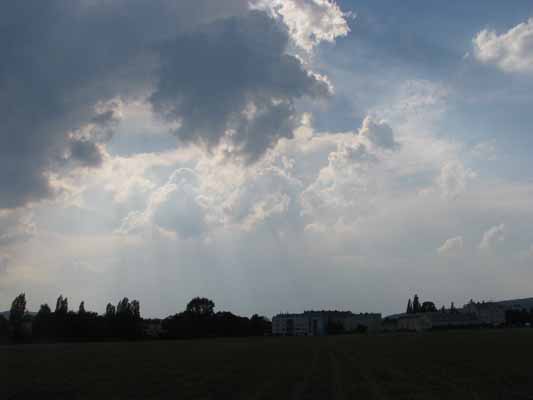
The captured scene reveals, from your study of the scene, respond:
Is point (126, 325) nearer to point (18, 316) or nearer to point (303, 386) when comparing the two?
point (18, 316)

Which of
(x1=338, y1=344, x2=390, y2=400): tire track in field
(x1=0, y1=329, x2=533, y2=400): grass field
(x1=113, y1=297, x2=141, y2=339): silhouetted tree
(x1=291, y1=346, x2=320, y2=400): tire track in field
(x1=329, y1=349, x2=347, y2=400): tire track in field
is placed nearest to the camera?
(x1=338, y1=344, x2=390, y2=400): tire track in field

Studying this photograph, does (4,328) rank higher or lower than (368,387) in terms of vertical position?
higher

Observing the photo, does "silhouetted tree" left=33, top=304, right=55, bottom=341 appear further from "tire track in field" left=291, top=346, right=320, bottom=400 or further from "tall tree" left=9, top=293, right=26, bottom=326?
"tire track in field" left=291, top=346, right=320, bottom=400

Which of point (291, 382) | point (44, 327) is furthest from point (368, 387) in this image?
point (44, 327)

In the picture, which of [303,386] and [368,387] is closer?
[368,387]

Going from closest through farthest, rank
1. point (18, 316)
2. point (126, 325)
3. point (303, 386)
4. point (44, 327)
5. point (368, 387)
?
point (368, 387), point (303, 386), point (44, 327), point (18, 316), point (126, 325)

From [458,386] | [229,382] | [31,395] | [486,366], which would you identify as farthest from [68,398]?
[486,366]

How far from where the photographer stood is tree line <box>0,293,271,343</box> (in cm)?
13075

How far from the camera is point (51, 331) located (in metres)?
130

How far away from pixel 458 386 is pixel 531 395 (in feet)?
11.3

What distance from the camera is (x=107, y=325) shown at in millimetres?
145875

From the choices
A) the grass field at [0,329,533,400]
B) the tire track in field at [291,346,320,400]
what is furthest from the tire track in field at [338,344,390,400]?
the tire track in field at [291,346,320,400]

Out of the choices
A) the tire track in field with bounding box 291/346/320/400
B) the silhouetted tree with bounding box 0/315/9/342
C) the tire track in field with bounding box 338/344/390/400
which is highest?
the silhouetted tree with bounding box 0/315/9/342

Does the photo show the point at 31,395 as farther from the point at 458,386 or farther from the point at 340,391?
the point at 458,386
